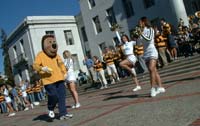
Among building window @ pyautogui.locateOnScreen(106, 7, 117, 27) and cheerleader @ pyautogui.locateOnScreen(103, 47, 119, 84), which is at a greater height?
building window @ pyautogui.locateOnScreen(106, 7, 117, 27)

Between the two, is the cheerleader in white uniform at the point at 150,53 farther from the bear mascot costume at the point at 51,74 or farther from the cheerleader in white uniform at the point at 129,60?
the bear mascot costume at the point at 51,74

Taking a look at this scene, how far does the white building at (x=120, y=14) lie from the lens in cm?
2461

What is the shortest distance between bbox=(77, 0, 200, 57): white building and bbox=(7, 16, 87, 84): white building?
1372 mm

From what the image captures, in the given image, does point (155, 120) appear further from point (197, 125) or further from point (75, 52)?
point (75, 52)

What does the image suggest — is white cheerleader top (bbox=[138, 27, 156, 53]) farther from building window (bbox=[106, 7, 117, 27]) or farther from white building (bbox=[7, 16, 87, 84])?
white building (bbox=[7, 16, 87, 84])

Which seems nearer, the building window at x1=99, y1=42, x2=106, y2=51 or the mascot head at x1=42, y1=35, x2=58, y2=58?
the mascot head at x1=42, y1=35, x2=58, y2=58

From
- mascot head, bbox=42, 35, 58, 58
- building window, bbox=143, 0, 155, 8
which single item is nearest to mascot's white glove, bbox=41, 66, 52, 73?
A: mascot head, bbox=42, 35, 58, 58

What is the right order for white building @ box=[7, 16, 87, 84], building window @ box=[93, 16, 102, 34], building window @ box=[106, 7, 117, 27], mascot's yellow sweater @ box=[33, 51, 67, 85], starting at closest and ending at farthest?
mascot's yellow sweater @ box=[33, 51, 67, 85], building window @ box=[106, 7, 117, 27], building window @ box=[93, 16, 102, 34], white building @ box=[7, 16, 87, 84]

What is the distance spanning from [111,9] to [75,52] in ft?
30.9

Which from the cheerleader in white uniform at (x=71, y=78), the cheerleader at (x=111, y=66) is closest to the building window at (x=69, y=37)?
the cheerleader at (x=111, y=66)

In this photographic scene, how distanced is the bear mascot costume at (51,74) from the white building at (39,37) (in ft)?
94.3

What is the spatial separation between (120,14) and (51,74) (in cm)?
2340

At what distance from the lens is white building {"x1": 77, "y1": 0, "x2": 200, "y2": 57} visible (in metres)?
24.6

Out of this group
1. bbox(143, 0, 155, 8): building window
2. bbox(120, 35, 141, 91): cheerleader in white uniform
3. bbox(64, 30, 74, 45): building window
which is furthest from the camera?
bbox(64, 30, 74, 45): building window
